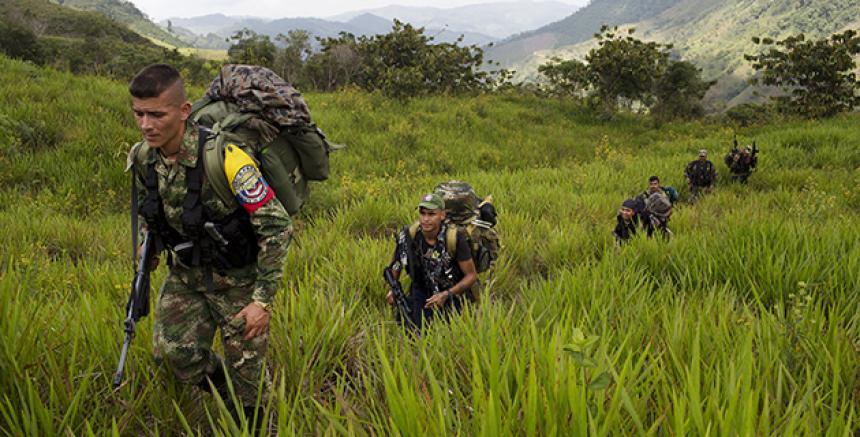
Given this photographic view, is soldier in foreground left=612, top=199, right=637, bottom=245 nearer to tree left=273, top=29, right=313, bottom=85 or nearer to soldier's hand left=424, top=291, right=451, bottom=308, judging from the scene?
soldier's hand left=424, top=291, right=451, bottom=308

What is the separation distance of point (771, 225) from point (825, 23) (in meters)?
230

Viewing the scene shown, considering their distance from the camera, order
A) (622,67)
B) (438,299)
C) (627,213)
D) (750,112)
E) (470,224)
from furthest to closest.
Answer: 1. (750,112)
2. (622,67)
3. (627,213)
4. (470,224)
5. (438,299)

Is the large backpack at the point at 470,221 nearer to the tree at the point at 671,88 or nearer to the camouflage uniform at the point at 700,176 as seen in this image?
the camouflage uniform at the point at 700,176

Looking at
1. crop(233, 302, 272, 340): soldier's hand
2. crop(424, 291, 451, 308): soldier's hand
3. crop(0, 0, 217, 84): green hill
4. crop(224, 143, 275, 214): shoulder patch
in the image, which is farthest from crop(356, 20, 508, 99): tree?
crop(233, 302, 272, 340): soldier's hand

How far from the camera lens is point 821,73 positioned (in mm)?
22281

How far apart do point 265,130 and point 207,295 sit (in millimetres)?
893

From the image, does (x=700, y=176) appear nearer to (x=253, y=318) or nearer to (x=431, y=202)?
(x=431, y=202)

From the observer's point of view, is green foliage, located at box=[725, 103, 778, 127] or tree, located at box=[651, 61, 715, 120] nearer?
tree, located at box=[651, 61, 715, 120]

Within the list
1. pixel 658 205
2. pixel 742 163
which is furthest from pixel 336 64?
pixel 658 205

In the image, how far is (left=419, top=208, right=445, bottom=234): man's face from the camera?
11.9 feet

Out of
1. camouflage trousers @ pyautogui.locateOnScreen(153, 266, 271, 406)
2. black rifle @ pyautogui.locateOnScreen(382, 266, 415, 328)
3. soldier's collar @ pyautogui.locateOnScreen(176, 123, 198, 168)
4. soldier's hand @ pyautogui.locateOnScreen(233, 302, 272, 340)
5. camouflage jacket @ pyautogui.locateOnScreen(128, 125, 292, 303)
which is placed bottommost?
black rifle @ pyautogui.locateOnScreen(382, 266, 415, 328)

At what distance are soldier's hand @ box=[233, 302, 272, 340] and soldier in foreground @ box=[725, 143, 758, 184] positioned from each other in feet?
38.4

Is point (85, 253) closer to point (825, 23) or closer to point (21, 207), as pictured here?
point (21, 207)

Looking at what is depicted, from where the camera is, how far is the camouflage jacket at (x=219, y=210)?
2.15 m
